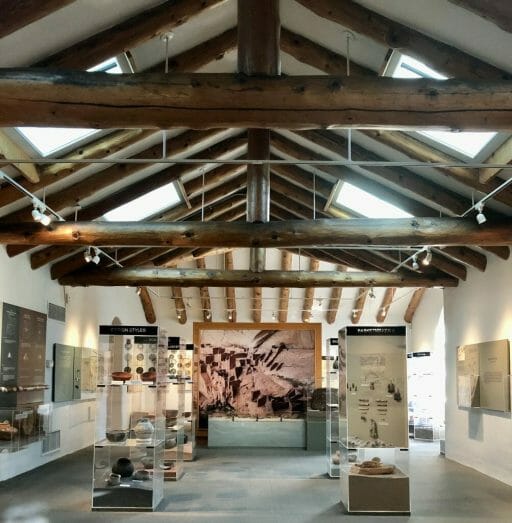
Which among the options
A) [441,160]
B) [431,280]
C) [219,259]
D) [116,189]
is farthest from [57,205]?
[219,259]

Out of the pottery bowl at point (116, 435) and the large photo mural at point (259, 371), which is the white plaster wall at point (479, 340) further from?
the large photo mural at point (259, 371)

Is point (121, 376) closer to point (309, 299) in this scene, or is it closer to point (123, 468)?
point (123, 468)

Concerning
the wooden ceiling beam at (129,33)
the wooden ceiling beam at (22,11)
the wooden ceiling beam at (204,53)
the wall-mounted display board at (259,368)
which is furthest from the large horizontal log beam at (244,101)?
the wall-mounted display board at (259,368)

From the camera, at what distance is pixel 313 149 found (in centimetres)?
992

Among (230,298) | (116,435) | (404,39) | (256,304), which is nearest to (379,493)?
(116,435)

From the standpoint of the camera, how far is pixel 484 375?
10812 millimetres

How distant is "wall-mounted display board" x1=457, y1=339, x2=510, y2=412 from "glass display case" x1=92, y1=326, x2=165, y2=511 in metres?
4.86

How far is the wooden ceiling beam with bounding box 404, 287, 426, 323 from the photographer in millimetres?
18250

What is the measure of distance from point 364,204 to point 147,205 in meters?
3.76

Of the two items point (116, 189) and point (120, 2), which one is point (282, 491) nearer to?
point (116, 189)

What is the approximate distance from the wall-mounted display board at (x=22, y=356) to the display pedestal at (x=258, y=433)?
4733 millimetres

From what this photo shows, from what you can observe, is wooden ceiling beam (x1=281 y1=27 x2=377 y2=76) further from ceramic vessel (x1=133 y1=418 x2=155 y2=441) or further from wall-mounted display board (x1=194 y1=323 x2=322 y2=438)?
wall-mounted display board (x1=194 y1=323 x2=322 y2=438)

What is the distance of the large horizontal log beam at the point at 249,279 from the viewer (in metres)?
12.4

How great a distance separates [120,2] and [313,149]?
4.41 m
